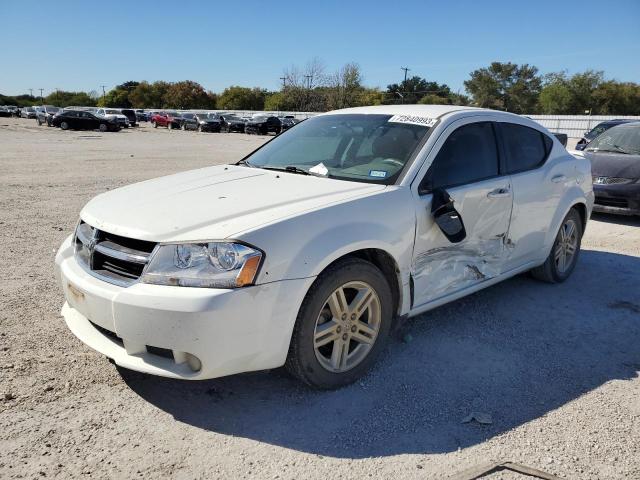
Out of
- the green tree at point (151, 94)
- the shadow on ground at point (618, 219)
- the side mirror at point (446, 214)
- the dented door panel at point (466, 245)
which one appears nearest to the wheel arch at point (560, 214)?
the dented door panel at point (466, 245)

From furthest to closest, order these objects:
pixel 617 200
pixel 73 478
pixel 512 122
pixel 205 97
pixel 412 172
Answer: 1. pixel 205 97
2. pixel 617 200
3. pixel 512 122
4. pixel 412 172
5. pixel 73 478

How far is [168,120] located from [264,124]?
1422 centimetres

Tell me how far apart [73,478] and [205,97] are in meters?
107

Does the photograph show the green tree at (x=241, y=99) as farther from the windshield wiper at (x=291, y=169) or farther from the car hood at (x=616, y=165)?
the windshield wiper at (x=291, y=169)

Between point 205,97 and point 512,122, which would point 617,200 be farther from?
point 205,97

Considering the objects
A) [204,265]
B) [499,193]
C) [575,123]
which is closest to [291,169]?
[204,265]

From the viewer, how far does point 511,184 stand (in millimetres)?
4258

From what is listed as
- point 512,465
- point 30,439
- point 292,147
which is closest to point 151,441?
point 30,439

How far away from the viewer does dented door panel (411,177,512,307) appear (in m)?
3.51

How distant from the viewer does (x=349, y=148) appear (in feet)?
13.1

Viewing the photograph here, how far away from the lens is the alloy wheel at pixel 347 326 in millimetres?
3074

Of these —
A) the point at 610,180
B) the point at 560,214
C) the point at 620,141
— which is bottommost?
the point at 610,180

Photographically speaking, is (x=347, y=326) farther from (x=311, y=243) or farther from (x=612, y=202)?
(x=612, y=202)

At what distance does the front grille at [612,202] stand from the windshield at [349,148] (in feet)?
19.6
